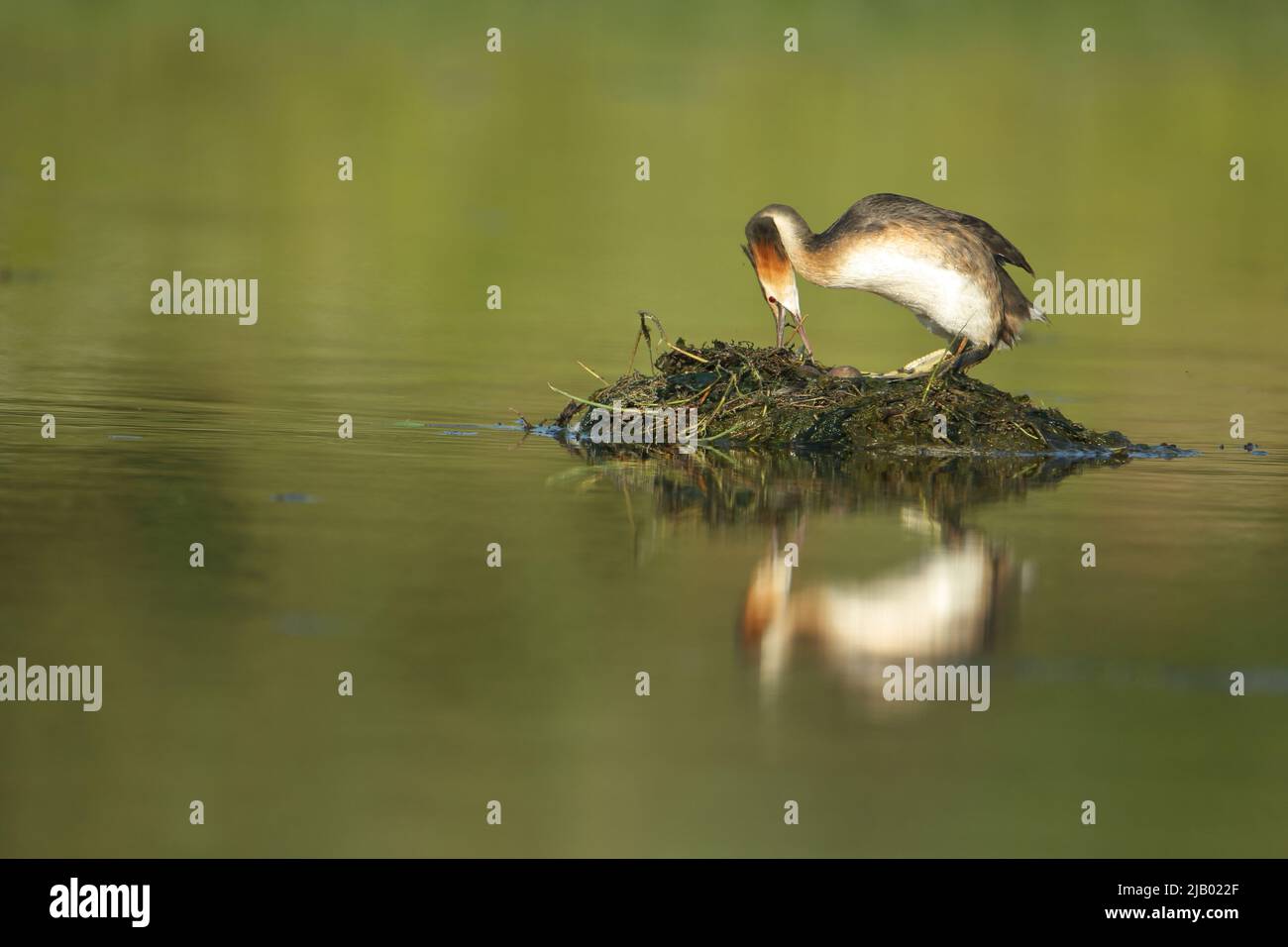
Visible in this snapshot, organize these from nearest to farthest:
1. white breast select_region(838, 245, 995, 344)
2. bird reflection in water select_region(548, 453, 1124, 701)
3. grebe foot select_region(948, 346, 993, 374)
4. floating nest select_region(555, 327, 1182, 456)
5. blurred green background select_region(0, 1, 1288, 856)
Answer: blurred green background select_region(0, 1, 1288, 856) < bird reflection in water select_region(548, 453, 1124, 701) < floating nest select_region(555, 327, 1182, 456) < white breast select_region(838, 245, 995, 344) < grebe foot select_region(948, 346, 993, 374)

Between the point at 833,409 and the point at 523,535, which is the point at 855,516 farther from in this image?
the point at 833,409

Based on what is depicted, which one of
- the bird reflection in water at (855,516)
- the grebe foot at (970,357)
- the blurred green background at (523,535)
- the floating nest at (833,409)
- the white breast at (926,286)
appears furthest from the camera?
the grebe foot at (970,357)

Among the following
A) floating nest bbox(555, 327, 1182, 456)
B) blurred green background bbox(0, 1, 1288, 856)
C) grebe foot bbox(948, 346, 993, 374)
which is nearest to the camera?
blurred green background bbox(0, 1, 1288, 856)

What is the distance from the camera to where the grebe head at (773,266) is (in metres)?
14.1

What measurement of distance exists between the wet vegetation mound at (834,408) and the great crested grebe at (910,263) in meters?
0.30

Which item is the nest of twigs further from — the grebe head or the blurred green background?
the blurred green background

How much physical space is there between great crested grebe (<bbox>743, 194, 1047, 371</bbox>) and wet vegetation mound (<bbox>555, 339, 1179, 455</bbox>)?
297 mm

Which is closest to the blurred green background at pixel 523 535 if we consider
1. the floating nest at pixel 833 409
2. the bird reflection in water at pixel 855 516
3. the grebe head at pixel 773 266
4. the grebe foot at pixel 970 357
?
the bird reflection in water at pixel 855 516

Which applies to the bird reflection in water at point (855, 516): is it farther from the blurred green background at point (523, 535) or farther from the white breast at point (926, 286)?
the white breast at point (926, 286)

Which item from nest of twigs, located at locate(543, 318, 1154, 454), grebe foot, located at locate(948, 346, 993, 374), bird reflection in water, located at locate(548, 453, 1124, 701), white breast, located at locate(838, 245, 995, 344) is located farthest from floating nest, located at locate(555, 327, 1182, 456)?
white breast, located at locate(838, 245, 995, 344)

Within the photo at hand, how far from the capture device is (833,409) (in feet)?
43.7

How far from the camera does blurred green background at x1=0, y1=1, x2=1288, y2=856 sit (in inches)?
275

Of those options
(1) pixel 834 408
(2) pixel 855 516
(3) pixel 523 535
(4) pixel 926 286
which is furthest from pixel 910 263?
(3) pixel 523 535

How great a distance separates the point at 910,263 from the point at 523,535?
421cm
